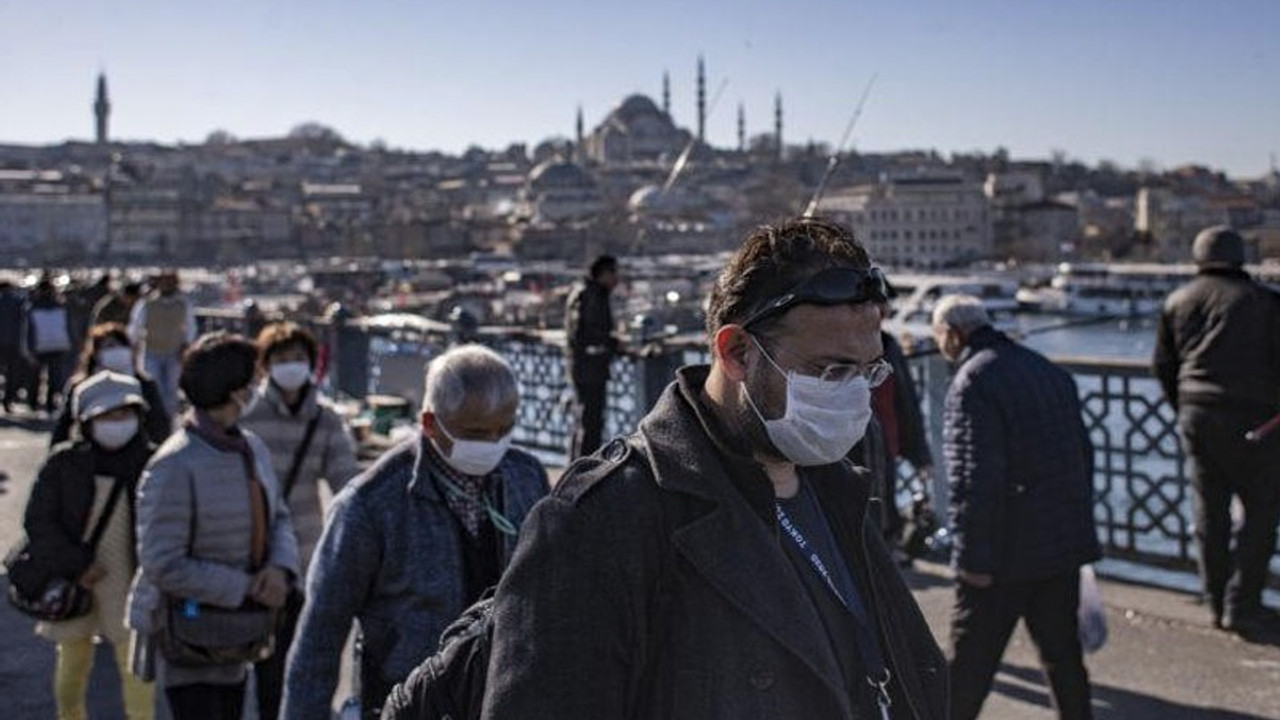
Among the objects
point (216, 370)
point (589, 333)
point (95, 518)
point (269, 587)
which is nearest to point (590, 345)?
point (589, 333)

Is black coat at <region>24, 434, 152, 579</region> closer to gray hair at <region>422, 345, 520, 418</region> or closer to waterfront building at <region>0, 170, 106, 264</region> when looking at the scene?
gray hair at <region>422, 345, 520, 418</region>

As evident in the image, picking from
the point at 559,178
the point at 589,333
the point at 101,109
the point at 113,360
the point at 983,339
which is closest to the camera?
the point at 983,339

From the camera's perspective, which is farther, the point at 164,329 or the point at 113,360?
the point at 164,329

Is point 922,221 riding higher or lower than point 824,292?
higher

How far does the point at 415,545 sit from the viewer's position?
2412mm

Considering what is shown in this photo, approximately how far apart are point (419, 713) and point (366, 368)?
8.44 metres

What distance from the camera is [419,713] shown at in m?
1.60

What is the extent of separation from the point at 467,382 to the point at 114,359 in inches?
133

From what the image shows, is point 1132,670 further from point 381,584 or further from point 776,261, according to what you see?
point 776,261


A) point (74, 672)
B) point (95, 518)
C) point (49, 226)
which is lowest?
point (74, 672)

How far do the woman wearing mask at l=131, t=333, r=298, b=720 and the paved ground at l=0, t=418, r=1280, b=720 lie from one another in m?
1.13

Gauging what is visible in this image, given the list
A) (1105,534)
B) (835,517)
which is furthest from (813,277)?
(1105,534)

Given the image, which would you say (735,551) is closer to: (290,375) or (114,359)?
(290,375)

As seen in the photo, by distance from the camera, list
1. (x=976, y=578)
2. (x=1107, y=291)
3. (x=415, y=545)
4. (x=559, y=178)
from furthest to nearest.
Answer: (x=559, y=178) → (x=1107, y=291) → (x=976, y=578) → (x=415, y=545)
